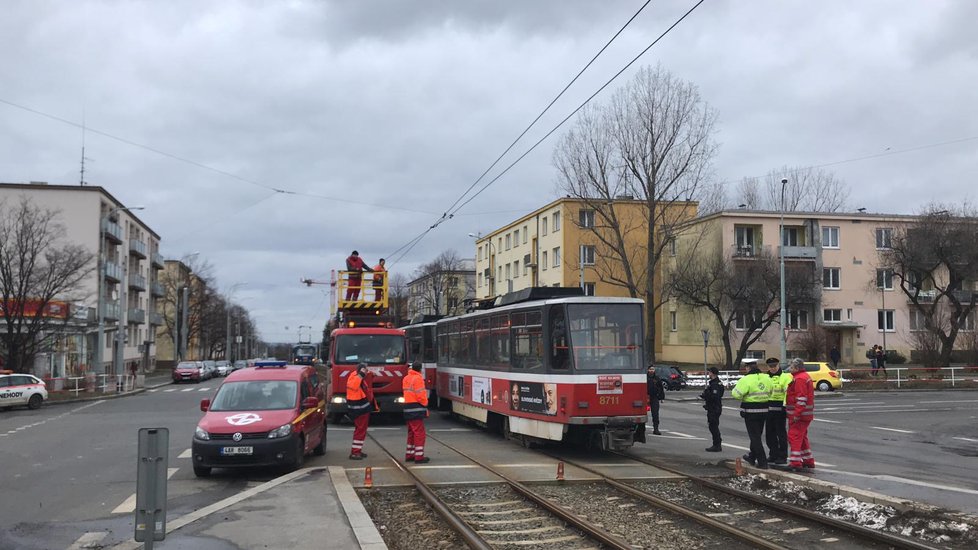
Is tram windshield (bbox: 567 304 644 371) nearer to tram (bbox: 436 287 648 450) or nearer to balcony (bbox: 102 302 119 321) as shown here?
tram (bbox: 436 287 648 450)

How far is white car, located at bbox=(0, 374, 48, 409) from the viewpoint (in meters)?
29.1

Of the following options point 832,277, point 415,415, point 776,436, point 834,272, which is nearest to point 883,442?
point 776,436

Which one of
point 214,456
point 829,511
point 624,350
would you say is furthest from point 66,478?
point 829,511

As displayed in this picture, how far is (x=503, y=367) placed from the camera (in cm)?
1681

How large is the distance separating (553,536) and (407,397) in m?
5.75

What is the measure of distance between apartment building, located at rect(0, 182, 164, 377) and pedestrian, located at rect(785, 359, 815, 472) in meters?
35.8

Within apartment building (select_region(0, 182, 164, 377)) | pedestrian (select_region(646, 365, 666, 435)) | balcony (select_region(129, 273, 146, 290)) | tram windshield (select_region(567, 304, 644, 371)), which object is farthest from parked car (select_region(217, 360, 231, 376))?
tram windshield (select_region(567, 304, 644, 371))

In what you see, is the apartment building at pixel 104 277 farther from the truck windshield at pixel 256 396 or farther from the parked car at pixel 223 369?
the truck windshield at pixel 256 396

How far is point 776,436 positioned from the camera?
13016 millimetres

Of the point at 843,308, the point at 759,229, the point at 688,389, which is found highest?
the point at 759,229

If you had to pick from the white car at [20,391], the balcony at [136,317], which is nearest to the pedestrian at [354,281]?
the white car at [20,391]

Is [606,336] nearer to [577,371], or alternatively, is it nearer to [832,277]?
[577,371]

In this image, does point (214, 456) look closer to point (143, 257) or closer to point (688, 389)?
point (688, 389)

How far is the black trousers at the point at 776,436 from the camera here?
12.9m
